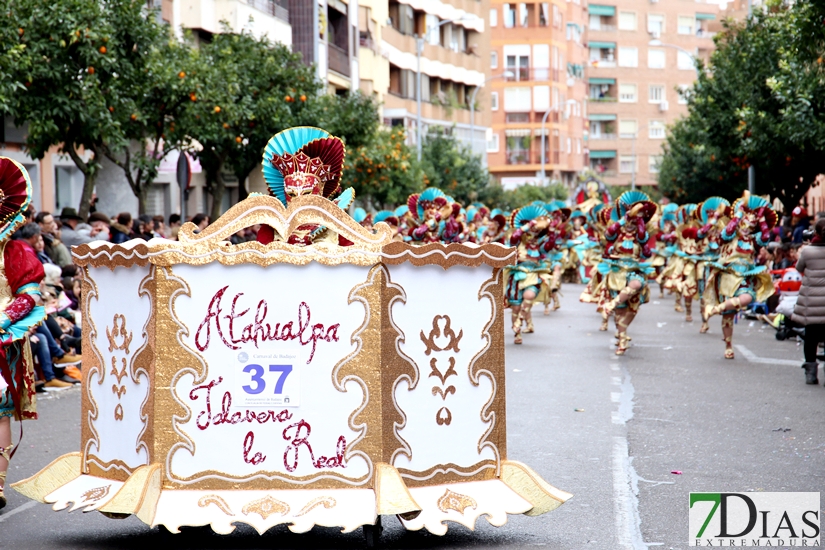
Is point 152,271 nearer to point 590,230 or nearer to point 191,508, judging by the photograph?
point 191,508

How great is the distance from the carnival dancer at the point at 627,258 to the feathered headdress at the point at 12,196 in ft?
34.3

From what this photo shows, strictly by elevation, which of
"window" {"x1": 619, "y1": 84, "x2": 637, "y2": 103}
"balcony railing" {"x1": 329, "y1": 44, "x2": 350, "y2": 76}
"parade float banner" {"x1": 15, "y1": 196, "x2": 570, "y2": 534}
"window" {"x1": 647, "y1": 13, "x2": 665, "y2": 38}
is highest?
"window" {"x1": 647, "y1": 13, "x2": 665, "y2": 38}

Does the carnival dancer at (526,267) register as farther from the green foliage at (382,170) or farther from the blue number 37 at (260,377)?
the green foliage at (382,170)

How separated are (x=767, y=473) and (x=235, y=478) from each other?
153 inches

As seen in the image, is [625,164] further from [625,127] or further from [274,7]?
[274,7]

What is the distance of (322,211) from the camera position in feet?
22.0

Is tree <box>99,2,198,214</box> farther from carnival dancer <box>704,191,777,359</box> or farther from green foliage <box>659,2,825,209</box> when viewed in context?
green foliage <box>659,2,825,209</box>

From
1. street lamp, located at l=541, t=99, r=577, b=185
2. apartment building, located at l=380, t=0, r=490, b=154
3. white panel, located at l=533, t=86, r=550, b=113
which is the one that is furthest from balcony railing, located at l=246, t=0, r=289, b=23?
white panel, located at l=533, t=86, r=550, b=113

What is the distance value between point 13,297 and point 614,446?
4411 millimetres

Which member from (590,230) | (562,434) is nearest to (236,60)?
(590,230)

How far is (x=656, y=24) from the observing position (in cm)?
11012

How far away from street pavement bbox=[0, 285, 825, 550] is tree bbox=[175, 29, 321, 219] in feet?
38.7

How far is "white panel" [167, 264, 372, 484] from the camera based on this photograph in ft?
21.4

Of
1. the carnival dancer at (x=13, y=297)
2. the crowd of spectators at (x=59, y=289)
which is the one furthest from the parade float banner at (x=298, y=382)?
the crowd of spectators at (x=59, y=289)
